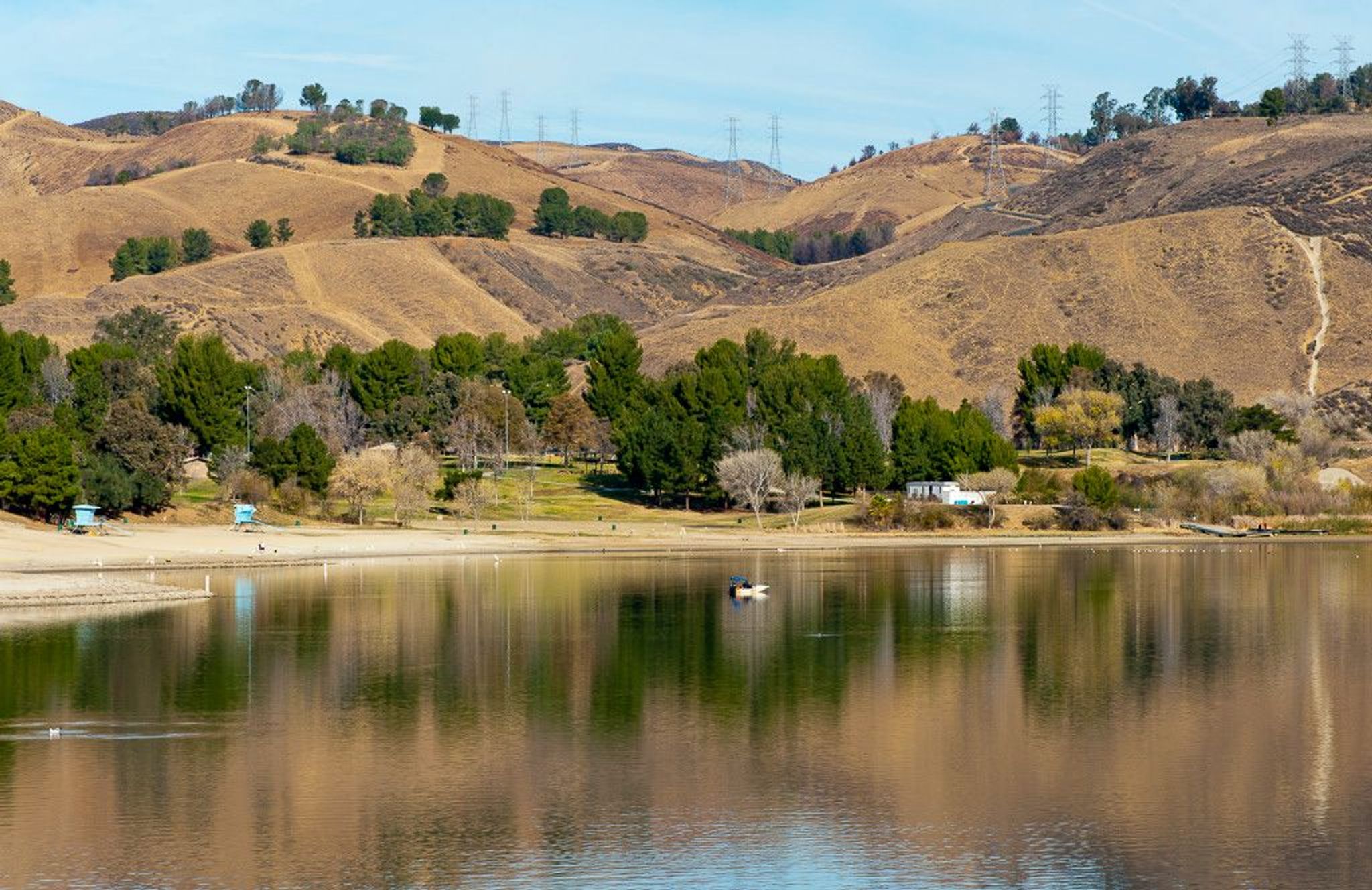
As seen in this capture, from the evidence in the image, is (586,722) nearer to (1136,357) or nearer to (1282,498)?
(1282,498)

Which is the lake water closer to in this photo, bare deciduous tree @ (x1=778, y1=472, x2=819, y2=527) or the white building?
bare deciduous tree @ (x1=778, y1=472, x2=819, y2=527)

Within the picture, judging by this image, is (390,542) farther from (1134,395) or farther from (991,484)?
(1134,395)

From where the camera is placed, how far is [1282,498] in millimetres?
137250

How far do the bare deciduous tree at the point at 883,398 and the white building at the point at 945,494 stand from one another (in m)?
6.95

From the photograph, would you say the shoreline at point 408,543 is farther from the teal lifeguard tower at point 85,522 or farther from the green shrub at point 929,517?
the green shrub at point 929,517

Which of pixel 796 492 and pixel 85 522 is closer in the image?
pixel 85 522

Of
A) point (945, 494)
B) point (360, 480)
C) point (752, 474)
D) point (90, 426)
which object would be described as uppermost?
point (90, 426)

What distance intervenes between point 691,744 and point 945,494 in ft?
309

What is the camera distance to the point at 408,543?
111 metres

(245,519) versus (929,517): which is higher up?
(245,519)

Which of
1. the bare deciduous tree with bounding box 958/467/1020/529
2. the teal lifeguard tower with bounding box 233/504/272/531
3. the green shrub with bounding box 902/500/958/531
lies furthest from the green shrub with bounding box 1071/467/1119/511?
the teal lifeguard tower with bounding box 233/504/272/531

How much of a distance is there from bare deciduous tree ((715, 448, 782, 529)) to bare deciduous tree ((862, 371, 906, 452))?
15.8 metres

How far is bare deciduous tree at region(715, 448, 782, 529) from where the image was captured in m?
130

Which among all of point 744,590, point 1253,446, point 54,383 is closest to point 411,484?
point 54,383
